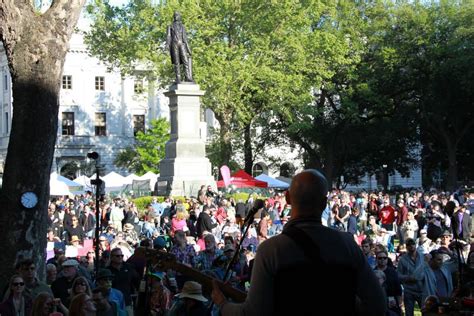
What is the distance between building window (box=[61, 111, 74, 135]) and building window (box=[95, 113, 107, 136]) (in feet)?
7.37

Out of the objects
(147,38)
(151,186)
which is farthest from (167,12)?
(151,186)

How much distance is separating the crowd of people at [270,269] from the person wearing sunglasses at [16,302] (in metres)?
0.01

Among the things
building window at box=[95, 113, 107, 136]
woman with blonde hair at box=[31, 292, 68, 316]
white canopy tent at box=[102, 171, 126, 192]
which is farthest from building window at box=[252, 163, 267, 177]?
woman with blonde hair at box=[31, 292, 68, 316]

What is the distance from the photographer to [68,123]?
256ft

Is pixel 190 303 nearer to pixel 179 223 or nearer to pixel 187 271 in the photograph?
pixel 187 271

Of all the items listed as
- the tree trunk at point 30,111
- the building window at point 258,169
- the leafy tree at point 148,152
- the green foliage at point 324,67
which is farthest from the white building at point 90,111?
the tree trunk at point 30,111

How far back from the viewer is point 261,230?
21.6 m

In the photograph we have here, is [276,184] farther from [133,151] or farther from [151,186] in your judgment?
[133,151]

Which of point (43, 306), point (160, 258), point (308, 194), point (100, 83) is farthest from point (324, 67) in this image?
point (308, 194)

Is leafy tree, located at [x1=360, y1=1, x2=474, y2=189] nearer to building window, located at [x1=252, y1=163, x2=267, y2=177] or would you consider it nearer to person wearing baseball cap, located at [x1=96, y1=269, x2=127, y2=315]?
building window, located at [x1=252, y1=163, x2=267, y2=177]

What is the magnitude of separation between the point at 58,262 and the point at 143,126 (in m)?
66.7

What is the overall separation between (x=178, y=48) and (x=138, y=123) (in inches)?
1756

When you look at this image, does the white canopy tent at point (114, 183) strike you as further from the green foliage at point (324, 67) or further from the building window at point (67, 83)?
the building window at point (67, 83)

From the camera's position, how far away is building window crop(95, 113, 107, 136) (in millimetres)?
79375
